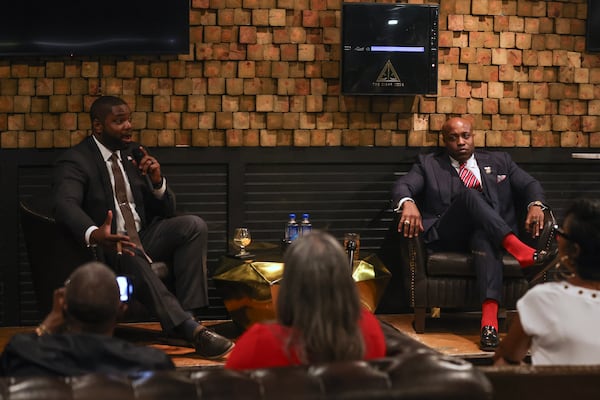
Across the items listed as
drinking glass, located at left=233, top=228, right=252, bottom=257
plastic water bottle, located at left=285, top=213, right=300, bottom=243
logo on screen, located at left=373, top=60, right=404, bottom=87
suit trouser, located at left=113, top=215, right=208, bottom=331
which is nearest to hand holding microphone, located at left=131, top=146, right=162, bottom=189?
suit trouser, located at left=113, top=215, right=208, bottom=331

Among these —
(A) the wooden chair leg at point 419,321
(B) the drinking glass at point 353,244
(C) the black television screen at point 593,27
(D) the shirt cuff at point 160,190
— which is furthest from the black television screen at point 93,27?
(C) the black television screen at point 593,27

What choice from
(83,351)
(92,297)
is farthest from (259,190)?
(83,351)

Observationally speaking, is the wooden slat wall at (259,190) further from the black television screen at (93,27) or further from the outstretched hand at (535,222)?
the outstretched hand at (535,222)

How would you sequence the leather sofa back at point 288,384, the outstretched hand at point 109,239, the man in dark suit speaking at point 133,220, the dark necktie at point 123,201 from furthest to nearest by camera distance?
the dark necktie at point 123,201, the man in dark suit speaking at point 133,220, the outstretched hand at point 109,239, the leather sofa back at point 288,384

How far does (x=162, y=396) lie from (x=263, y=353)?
455 millimetres

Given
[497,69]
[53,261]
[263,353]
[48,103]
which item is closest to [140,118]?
[48,103]

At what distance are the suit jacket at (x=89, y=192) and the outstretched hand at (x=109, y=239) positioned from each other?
0.11m

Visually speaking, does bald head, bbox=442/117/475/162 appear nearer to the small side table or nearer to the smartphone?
the small side table

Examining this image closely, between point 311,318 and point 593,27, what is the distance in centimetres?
493

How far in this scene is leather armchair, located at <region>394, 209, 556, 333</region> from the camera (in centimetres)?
580

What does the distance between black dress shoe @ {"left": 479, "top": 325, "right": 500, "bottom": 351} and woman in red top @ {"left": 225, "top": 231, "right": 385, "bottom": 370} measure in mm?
3280

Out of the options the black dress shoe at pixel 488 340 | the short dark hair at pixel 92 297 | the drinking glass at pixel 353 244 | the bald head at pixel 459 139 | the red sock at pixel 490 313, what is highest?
the bald head at pixel 459 139

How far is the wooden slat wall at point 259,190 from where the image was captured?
20.1 ft

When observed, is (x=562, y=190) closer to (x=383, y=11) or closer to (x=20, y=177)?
(x=383, y=11)
